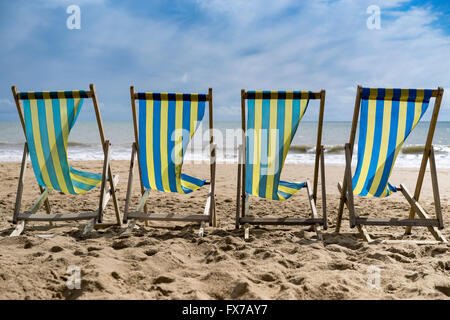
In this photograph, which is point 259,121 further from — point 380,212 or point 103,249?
point 380,212

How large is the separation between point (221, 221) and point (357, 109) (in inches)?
64.7

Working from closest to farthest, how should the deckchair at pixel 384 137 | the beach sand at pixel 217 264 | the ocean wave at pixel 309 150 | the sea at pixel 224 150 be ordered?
the beach sand at pixel 217 264 < the deckchair at pixel 384 137 < the sea at pixel 224 150 < the ocean wave at pixel 309 150

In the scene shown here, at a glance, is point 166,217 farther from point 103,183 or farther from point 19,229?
point 19,229

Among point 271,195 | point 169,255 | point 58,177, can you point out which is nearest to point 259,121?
point 271,195

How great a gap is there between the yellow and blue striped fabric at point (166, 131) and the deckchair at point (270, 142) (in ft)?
1.41

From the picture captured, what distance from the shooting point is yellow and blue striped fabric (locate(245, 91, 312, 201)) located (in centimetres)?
276

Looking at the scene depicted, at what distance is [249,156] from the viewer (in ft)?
9.48

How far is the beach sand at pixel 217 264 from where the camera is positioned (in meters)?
1.79

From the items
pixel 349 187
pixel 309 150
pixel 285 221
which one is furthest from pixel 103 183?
pixel 309 150

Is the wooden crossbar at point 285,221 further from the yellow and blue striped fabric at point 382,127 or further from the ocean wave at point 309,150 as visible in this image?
the ocean wave at point 309,150

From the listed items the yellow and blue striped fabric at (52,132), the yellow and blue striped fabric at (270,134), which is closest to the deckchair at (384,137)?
the yellow and blue striped fabric at (270,134)

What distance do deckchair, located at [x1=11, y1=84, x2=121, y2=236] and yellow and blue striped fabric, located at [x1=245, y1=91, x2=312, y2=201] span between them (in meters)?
1.19

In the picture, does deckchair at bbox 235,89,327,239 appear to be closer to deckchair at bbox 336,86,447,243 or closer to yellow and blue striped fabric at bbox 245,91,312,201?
yellow and blue striped fabric at bbox 245,91,312,201

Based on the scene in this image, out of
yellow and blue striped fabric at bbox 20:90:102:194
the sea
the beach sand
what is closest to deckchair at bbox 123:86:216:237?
the beach sand
